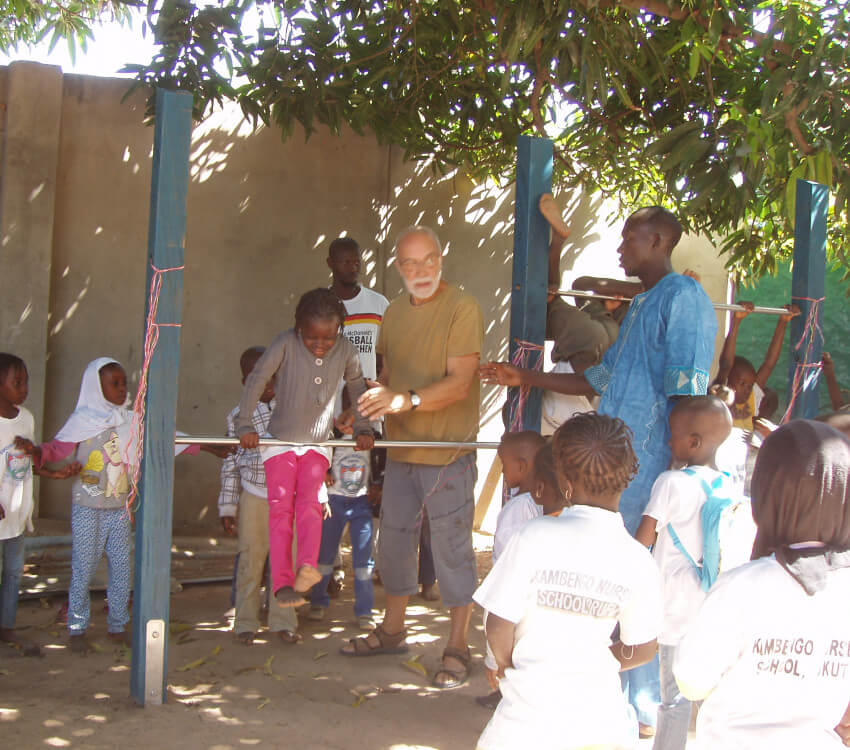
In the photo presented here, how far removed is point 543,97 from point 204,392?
3.10m

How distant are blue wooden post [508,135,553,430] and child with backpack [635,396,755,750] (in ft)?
3.18

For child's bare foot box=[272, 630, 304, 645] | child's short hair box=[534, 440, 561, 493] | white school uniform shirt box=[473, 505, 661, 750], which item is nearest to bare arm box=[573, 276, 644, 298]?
child's short hair box=[534, 440, 561, 493]

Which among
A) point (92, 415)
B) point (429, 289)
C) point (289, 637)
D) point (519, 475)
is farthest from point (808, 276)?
point (92, 415)

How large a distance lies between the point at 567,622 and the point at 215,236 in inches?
196

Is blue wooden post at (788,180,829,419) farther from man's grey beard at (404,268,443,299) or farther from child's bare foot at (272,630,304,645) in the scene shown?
child's bare foot at (272,630,304,645)

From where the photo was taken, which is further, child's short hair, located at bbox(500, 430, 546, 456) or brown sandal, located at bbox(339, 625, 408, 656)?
brown sandal, located at bbox(339, 625, 408, 656)

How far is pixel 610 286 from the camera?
4.70 m

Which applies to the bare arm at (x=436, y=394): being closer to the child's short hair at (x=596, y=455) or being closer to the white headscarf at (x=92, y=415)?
the white headscarf at (x=92, y=415)

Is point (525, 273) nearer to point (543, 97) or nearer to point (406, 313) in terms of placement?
point (406, 313)

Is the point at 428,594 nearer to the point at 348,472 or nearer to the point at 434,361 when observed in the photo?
the point at 348,472

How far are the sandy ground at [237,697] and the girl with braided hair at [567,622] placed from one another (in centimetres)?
143

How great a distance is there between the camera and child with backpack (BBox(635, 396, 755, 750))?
10.2ft

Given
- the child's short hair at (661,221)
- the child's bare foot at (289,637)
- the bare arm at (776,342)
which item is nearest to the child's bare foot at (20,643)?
the child's bare foot at (289,637)

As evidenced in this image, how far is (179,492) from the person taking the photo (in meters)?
6.56
